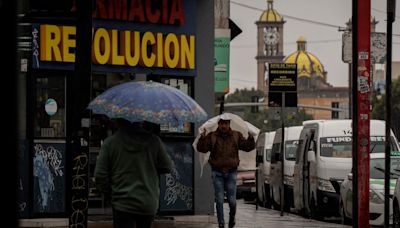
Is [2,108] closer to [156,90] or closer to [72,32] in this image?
[156,90]

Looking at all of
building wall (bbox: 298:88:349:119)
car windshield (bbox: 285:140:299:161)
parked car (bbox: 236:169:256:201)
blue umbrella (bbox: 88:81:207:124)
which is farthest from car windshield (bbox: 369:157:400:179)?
building wall (bbox: 298:88:349:119)

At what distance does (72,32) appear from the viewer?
1545 centimetres

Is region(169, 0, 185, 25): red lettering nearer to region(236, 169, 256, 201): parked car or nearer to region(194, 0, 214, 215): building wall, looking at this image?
region(194, 0, 214, 215): building wall

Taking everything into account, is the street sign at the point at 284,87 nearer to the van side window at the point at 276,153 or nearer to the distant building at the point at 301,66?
the van side window at the point at 276,153

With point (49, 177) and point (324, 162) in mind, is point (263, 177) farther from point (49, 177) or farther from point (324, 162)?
point (49, 177)

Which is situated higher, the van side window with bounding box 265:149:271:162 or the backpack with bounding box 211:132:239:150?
the backpack with bounding box 211:132:239:150

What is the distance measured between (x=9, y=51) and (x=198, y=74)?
1405 cm

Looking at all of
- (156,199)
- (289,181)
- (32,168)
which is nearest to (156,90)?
(156,199)

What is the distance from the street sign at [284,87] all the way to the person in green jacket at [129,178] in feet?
45.3

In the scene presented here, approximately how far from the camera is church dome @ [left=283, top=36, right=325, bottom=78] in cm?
17850

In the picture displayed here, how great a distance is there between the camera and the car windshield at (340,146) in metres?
21.5

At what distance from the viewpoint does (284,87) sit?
22094 millimetres

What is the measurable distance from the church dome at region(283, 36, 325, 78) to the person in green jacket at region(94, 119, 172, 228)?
169527 millimetres

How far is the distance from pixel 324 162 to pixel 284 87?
6.40 feet
